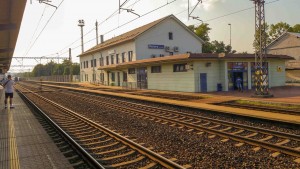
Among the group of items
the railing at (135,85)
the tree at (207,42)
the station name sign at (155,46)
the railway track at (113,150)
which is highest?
the tree at (207,42)

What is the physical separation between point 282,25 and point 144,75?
54.6m

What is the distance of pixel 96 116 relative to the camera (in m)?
14.4

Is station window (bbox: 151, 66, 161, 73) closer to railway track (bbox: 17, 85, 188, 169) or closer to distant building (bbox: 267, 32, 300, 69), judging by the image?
railway track (bbox: 17, 85, 188, 169)

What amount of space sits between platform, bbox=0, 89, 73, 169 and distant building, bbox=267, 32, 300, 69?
51.6 metres

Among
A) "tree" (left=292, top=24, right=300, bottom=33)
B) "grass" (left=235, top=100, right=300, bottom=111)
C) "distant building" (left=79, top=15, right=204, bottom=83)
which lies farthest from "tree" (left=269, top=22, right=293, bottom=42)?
"grass" (left=235, top=100, right=300, bottom=111)

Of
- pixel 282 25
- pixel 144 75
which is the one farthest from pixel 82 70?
pixel 282 25

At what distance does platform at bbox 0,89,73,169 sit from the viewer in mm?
6506

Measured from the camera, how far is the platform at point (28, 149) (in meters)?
6.51

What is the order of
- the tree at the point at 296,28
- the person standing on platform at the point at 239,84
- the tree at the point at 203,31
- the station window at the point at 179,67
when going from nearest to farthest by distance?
the person standing on platform at the point at 239,84
the station window at the point at 179,67
the tree at the point at 203,31
the tree at the point at 296,28

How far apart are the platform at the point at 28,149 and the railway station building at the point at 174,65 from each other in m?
17.5

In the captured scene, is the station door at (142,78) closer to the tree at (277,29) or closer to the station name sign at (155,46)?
the station name sign at (155,46)

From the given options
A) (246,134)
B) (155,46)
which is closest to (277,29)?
(155,46)

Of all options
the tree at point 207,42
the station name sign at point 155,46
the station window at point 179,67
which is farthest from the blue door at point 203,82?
the tree at point 207,42

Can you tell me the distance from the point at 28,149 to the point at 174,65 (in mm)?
22468
